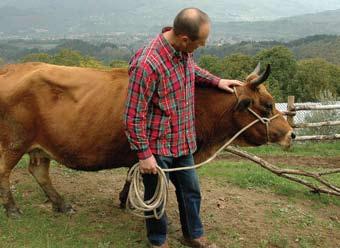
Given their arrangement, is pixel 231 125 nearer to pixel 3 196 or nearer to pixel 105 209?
pixel 105 209

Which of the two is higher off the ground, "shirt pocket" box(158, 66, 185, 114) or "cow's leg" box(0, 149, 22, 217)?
"shirt pocket" box(158, 66, 185, 114)

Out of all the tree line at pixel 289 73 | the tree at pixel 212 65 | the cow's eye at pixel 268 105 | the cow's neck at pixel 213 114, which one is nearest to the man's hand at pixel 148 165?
the cow's neck at pixel 213 114

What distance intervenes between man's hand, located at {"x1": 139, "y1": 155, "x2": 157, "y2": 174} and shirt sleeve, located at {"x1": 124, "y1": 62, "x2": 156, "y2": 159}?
4 cm

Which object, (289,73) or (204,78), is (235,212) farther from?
(289,73)

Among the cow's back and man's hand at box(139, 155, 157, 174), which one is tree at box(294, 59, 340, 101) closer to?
the cow's back

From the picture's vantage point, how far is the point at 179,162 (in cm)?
493

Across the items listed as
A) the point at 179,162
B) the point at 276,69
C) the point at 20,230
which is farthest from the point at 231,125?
the point at 276,69

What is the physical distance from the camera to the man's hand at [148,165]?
446 centimetres

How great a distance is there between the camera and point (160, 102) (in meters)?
4.52

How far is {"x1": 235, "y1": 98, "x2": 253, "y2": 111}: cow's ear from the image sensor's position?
5.27 m

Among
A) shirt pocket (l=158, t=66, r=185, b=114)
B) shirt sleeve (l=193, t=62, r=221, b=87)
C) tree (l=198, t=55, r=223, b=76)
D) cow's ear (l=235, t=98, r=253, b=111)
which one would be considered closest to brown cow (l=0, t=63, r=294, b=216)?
cow's ear (l=235, t=98, r=253, b=111)

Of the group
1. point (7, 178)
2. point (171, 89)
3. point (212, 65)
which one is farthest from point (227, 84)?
point (212, 65)

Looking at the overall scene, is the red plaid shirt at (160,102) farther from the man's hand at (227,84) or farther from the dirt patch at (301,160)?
the dirt patch at (301,160)

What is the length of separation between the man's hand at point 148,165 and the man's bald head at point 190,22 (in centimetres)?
110
